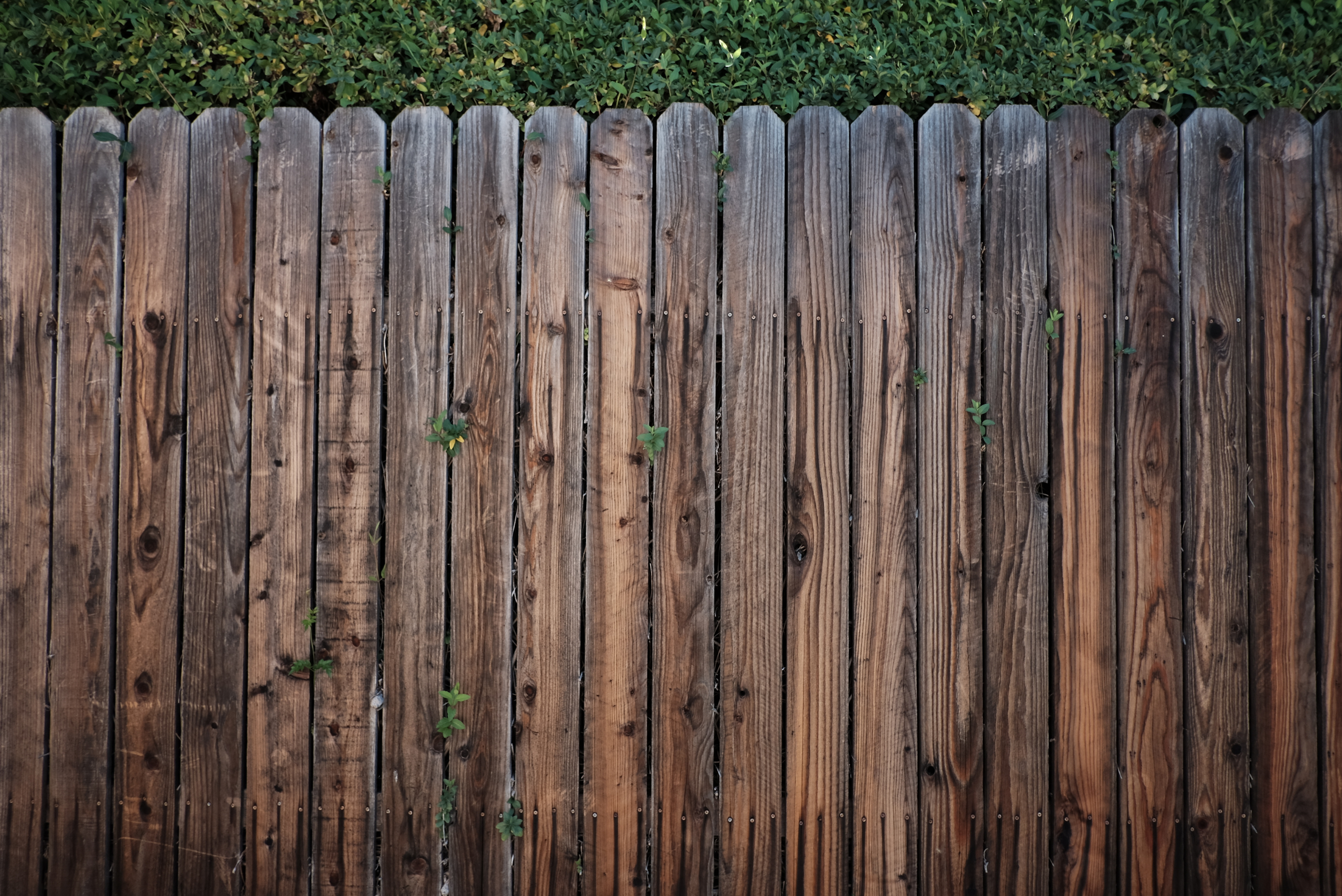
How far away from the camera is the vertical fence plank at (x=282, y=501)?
2197 mm

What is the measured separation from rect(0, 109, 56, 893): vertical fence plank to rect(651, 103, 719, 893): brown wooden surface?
154 cm

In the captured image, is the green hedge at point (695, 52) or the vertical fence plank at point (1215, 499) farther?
the green hedge at point (695, 52)

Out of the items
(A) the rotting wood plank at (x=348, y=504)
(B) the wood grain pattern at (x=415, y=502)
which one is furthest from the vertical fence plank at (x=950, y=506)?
(A) the rotting wood plank at (x=348, y=504)

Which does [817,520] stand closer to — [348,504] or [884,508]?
[884,508]

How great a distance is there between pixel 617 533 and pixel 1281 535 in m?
1.81

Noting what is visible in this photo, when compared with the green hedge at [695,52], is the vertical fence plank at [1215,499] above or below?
below

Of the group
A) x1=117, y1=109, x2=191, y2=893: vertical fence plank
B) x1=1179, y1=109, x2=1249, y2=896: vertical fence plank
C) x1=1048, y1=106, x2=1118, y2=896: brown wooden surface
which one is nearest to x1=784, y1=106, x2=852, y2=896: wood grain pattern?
x1=1048, y1=106, x2=1118, y2=896: brown wooden surface

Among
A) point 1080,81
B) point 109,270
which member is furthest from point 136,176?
point 1080,81

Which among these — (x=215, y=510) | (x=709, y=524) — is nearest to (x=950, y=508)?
(x=709, y=524)

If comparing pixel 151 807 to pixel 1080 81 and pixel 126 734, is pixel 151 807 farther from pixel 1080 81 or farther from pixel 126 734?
pixel 1080 81

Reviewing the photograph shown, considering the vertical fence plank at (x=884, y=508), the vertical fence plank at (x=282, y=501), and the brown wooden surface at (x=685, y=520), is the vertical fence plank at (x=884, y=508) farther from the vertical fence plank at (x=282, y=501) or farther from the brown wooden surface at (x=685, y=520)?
the vertical fence plank at (x=282, y=501)

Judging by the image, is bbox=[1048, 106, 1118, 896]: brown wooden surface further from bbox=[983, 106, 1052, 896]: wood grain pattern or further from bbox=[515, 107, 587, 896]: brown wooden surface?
bbox=[515, 107, 587, 896]: brown wooden surface

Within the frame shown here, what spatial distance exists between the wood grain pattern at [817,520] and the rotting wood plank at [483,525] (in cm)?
77

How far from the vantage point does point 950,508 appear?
7.20 ft
